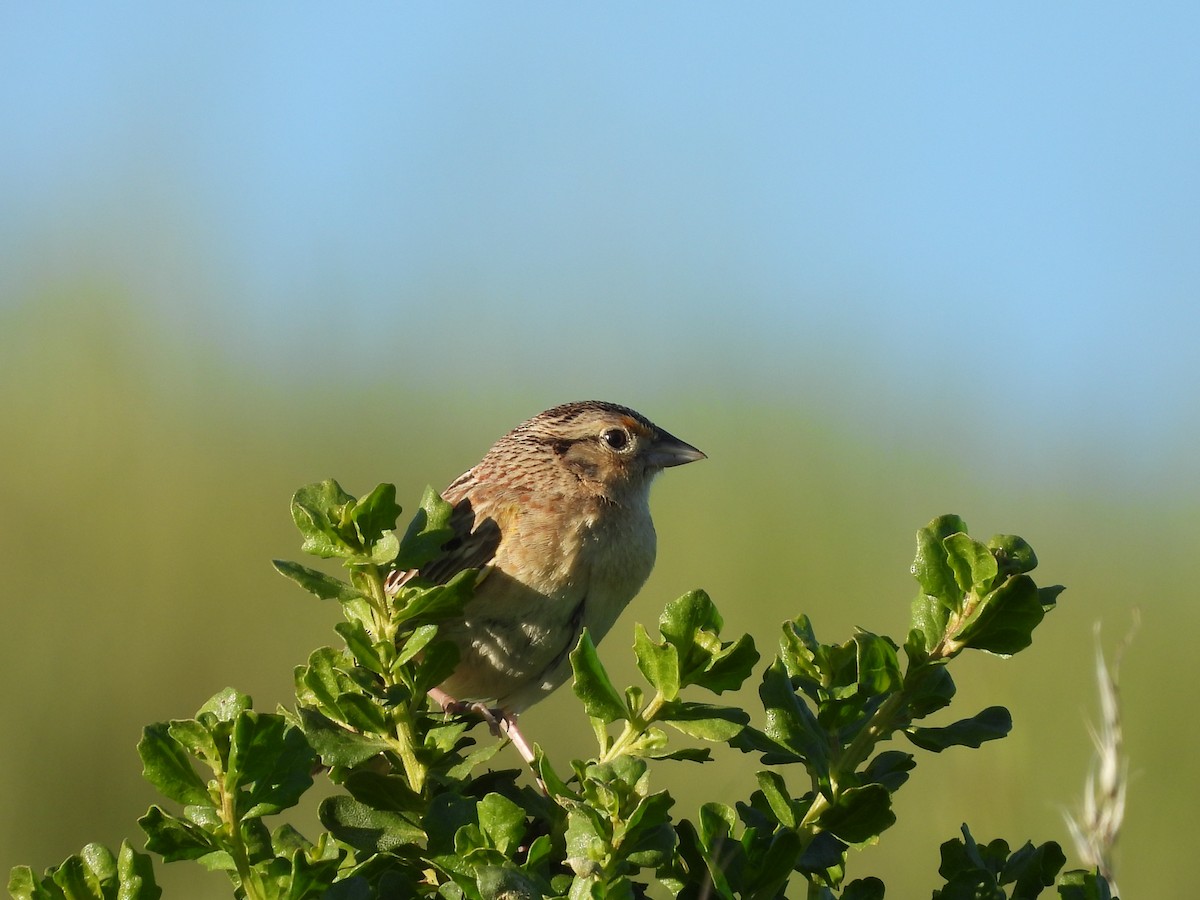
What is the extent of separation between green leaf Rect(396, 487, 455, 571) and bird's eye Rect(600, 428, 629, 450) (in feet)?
7.44

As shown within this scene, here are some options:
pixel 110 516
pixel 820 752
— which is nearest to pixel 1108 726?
pixel 820 752

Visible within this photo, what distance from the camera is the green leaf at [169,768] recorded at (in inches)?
66.2

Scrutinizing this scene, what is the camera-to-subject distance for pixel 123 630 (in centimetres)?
605

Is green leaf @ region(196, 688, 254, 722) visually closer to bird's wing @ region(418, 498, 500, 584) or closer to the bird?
the bird

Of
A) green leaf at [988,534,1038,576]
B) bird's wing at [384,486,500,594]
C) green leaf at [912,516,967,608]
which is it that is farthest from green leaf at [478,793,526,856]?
bird's wing at [384,486,500,594]

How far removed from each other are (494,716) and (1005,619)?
170 cm

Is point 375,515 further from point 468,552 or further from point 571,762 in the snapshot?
point 468,552

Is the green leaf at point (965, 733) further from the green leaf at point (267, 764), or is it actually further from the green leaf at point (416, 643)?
the green leaf at point (267, 764)

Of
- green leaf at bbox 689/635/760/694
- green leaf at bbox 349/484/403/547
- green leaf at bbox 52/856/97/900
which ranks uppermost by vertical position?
green leaf at bbox 349/484/403/547

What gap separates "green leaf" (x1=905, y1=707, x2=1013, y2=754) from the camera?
1.87 metres

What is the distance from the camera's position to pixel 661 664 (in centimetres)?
171

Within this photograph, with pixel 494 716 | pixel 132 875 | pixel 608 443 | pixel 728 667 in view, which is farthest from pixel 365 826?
pixel 608 443

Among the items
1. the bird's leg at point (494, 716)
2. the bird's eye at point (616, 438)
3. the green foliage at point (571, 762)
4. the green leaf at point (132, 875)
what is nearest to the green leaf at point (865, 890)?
the green foliage at point (571, 762)

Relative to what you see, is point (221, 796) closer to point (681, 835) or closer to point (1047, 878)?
point (681, 835)
